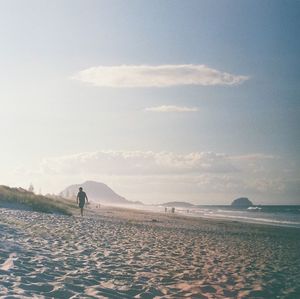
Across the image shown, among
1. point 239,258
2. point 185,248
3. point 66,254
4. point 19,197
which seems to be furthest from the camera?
point 19,197

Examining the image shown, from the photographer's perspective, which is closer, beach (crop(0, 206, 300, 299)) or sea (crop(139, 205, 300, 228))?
beach (crop(0, 206, 300, 299))

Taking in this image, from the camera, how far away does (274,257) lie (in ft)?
50.1

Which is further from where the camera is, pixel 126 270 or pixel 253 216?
pixel 253 216

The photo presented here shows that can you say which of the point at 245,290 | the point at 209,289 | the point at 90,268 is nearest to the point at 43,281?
the point at 90,268

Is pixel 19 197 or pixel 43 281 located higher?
pixel 19 197

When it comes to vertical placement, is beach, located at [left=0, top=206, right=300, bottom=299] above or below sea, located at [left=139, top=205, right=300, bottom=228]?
below

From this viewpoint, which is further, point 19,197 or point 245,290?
point 19,197

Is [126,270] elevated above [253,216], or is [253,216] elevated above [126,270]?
[253,216]

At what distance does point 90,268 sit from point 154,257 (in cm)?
317

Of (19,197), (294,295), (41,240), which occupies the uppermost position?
(19,197)

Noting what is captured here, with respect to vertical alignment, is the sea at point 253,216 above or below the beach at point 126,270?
above

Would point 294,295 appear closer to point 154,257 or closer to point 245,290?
point 245,290

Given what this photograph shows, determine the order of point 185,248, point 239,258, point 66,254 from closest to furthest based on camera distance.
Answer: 1. point 66,254
2. point 239,258
3. point 185,248

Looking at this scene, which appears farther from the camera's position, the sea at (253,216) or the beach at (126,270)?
the sea at (253,216)
